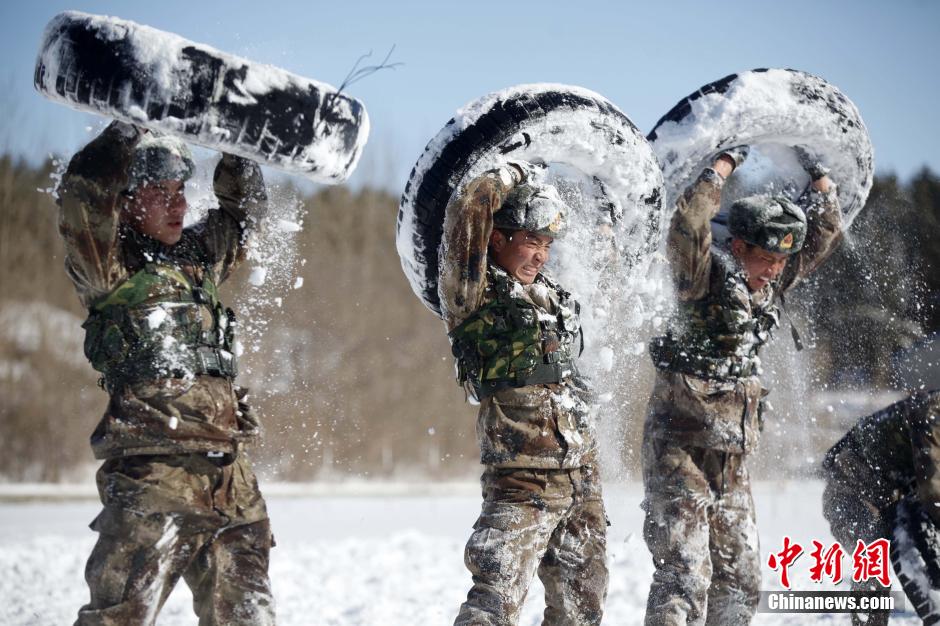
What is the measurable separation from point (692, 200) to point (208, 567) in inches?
101

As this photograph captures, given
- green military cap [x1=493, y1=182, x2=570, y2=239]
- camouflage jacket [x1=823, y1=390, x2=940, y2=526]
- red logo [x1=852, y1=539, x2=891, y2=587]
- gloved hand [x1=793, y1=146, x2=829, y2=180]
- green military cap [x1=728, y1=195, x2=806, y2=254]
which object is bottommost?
red logo [x1=852, y1=539, x2=891, y2=587]

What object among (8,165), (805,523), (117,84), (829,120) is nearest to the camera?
(117,84)

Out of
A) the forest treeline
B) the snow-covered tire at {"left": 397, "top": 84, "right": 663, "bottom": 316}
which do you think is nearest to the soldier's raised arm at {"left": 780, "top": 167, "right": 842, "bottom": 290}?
the snow-covered tire at {"left": 397, "top": 84, "right": 663, "bottom": 316}

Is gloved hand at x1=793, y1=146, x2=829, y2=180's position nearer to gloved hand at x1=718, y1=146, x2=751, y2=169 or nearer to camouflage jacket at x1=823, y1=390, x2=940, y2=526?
gloved hand at x1=718, y1=146, x2=751, y2=169

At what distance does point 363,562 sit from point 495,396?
419 cm

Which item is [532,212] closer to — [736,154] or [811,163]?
[736,154]

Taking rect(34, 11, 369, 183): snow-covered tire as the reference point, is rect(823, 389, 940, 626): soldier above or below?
below

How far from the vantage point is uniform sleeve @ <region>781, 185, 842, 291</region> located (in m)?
4.89

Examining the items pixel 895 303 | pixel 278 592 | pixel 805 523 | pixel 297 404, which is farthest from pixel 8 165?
pixel 895 303

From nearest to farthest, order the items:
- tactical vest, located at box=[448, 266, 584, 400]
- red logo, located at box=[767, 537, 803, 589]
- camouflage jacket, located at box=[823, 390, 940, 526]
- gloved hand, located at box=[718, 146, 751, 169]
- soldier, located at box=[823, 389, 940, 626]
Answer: tactical vest, located at box=[448, 266, 584, 400], camouflage jacket, located at box=[823, 390, 940, 526], soldier, located at box=[823, 389, 940, 626], gloved hand, located at box=[718, 146, 751, 169], red logo, located at box=[767, 537, 803, 589]

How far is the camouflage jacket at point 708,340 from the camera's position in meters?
4.34

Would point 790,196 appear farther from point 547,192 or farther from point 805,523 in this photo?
point 805,523

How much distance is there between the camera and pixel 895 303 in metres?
5.88

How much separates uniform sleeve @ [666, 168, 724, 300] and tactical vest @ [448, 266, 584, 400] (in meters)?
1.04
